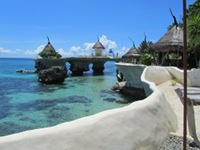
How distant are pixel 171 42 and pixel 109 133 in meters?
20.5

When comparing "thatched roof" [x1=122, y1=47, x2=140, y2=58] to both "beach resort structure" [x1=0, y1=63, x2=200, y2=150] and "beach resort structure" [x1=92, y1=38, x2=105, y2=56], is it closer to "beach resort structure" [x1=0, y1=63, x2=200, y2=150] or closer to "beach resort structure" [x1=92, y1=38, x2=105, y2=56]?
"beach resort structure" [x1=92, y1=38, x2=105, y2=56]

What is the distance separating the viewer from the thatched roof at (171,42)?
23594mm

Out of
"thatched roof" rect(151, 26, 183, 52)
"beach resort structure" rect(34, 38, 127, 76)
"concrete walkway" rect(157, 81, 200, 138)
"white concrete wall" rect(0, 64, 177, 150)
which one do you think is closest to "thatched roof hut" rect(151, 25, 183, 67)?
"thatched roof" rect(151, 26, 183, 52)

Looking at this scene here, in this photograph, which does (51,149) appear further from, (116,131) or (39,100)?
(39,100)

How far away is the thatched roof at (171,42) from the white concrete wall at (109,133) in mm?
17965

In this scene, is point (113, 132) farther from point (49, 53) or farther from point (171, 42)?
point (49, 53)

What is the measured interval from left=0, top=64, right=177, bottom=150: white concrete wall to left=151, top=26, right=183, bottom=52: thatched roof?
58.9ft

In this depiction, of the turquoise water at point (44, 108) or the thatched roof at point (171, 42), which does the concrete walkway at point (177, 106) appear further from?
the thatched roof at point (171, 42)

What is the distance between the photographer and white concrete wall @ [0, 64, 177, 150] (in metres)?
3.71

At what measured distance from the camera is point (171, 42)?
2381cm

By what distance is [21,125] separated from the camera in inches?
634

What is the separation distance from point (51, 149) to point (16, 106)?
63.6 ft

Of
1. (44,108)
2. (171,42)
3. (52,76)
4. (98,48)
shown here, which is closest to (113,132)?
(44,108)

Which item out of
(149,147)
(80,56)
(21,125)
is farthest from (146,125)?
(80,56)
